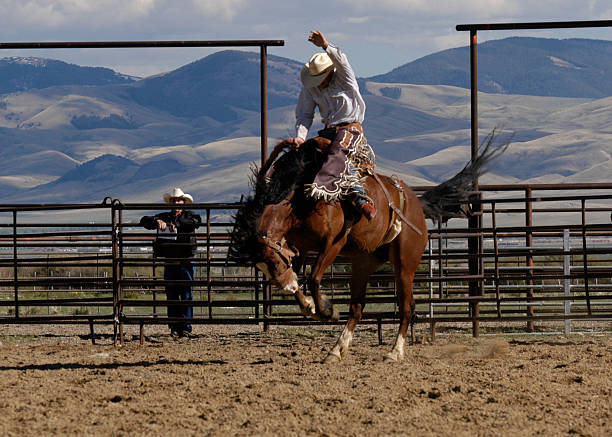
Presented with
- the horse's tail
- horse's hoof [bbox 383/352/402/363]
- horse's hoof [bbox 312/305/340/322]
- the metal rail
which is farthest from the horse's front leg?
the metal rail

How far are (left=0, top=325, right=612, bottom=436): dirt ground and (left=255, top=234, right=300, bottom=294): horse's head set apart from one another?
66 cm

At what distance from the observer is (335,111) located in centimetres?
747

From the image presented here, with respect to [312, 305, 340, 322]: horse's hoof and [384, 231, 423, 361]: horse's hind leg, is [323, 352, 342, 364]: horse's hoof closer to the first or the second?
[312, 305, 340, 322]: horse's hoof

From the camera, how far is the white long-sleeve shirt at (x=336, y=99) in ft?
24.0

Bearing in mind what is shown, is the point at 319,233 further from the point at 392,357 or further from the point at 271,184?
the point at 392,357

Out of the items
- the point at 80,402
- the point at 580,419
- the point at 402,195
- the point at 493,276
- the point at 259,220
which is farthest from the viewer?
the point at 493,276

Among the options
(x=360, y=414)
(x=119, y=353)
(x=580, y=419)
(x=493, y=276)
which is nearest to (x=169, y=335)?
(x=119, y=353)

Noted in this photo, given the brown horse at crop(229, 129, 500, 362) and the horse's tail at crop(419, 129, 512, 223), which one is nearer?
the brown horse at crop(229, 129, 500, 362)

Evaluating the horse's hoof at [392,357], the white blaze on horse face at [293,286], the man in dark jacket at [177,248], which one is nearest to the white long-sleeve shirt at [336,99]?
the white blaze on horse face at [293,286]

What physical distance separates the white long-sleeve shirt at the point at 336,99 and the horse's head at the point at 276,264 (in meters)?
1.18

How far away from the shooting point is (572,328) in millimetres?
10633

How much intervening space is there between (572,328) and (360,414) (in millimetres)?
6207

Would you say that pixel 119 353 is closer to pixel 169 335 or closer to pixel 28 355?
pixel 28 355

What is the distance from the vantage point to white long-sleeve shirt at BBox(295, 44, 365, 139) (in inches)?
288
